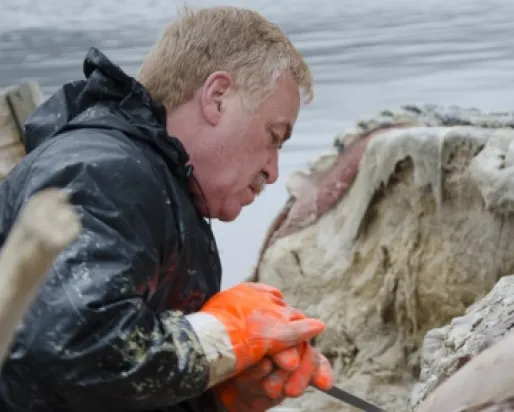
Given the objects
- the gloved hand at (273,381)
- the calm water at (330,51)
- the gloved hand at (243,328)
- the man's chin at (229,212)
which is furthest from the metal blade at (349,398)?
the calm water at (330,51)

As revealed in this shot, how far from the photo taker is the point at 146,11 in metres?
11.8

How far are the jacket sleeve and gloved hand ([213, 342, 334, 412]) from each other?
0.16 metres

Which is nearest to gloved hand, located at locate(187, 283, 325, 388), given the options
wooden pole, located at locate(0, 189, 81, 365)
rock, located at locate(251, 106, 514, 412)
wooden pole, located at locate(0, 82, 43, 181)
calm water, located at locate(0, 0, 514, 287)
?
wooden pole, located at locate(0, 189, 81, 365)

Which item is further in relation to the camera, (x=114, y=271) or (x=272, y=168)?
(x=272, y=168)

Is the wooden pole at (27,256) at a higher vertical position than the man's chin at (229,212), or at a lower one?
higher

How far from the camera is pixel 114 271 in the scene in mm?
1310

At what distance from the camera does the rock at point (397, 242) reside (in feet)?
11.5

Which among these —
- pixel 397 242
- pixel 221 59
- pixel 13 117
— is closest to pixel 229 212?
pixel 221 59

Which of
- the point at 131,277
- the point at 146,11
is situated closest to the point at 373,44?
the point at 146,11

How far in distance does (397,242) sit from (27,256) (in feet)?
10.8

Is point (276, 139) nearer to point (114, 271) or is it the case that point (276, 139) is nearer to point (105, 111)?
point (105, 111)

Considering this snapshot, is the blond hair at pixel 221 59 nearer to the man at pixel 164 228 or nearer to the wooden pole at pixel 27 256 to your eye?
the man at pixel 164 228

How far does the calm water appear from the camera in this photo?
21.0 ft

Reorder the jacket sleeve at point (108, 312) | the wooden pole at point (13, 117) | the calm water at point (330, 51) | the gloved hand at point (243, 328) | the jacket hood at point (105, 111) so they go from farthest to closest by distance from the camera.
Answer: the calm water at point (330, 51), the wooden pole at point (13, 117), the jacket hood at point (105, 111), the gloved hand at point (243, 328), the jacket sleeve at point (108, 312)
